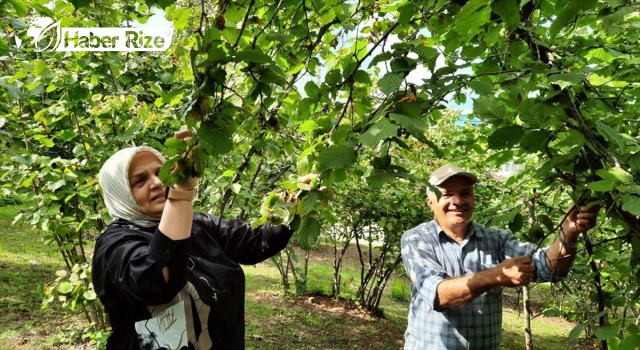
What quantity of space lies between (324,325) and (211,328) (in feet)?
17.8

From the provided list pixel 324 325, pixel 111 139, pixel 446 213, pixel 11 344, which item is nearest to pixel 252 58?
pixel 446 213

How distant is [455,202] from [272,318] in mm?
4968

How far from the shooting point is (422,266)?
2.36 metres

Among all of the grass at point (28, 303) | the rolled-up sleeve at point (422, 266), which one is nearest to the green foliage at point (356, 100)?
the rolled-up sleeve at point (422, 266)

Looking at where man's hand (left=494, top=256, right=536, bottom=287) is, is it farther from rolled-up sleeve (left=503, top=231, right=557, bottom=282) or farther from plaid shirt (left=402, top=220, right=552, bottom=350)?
plaid shirt (left=402, top=220, right=552, bottom=350)

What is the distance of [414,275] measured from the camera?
2352mm

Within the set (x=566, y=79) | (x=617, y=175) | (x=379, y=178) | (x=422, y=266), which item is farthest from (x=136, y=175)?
(x=617, y=175)

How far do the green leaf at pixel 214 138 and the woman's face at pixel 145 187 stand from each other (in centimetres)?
86

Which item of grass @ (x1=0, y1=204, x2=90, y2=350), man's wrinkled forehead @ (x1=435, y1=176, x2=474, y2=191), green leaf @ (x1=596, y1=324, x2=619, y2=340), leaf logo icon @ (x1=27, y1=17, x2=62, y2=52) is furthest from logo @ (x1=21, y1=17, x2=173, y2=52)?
green leaf @ (x1=596, y1=324, x2=619, y2=340)

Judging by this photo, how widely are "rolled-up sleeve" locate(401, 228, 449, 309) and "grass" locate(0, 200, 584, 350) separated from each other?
2925 millimetres

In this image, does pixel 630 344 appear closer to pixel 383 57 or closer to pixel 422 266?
pixel 422 266

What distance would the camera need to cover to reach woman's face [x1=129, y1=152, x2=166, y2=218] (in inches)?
72.9

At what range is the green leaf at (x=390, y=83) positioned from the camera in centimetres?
123

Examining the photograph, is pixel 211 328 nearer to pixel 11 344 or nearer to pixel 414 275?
pixel 414 275
